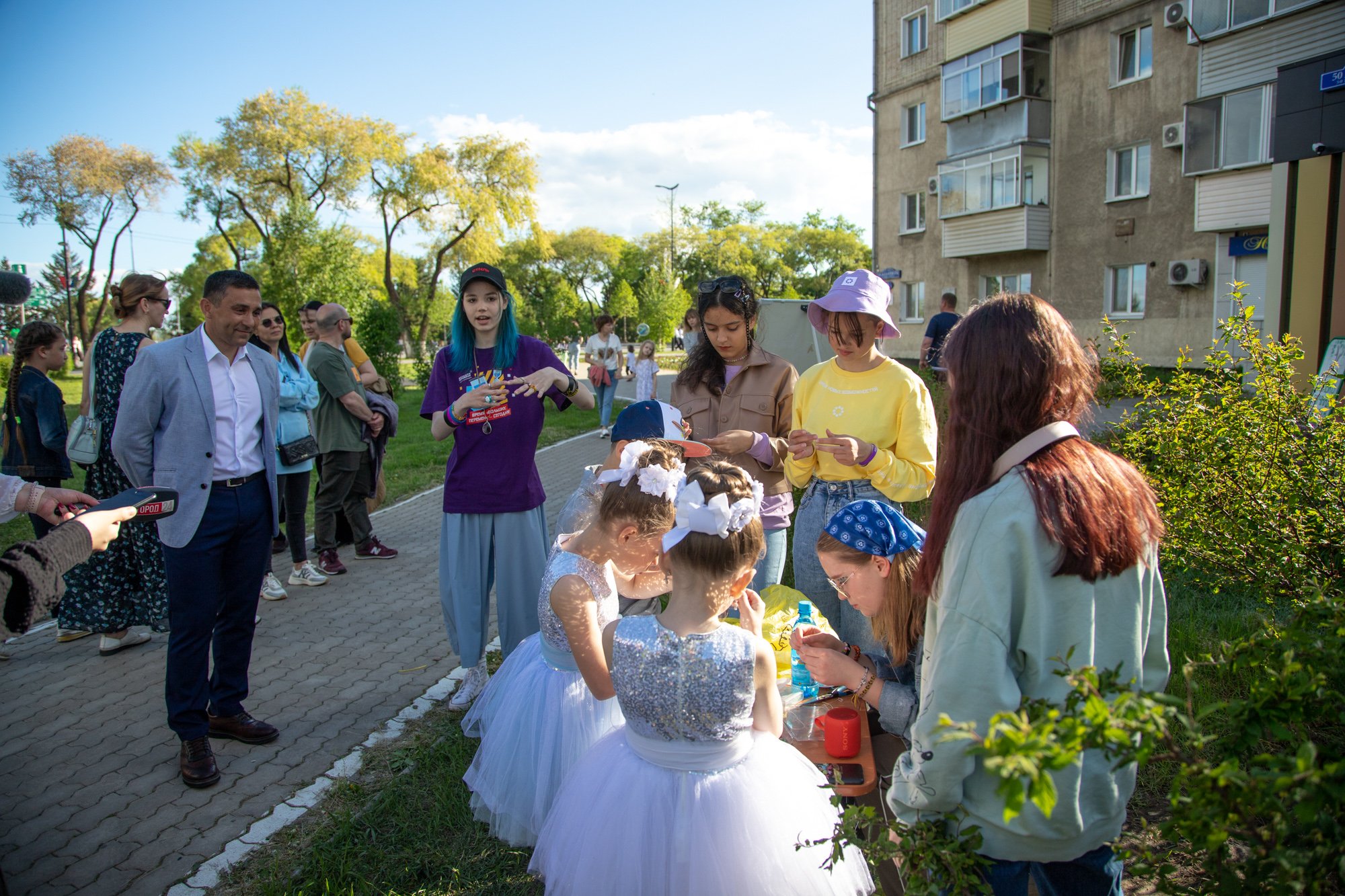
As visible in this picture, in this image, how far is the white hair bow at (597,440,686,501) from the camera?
274 cm

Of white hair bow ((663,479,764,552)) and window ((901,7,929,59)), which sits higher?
window ((901,7,929,59))

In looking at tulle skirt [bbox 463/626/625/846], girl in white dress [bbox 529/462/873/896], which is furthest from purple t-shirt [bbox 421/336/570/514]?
girl in white dress [bbox 529/462/873/896]

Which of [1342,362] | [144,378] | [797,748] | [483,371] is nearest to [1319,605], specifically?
[797,748]

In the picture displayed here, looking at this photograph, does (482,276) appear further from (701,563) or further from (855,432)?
(701,563)

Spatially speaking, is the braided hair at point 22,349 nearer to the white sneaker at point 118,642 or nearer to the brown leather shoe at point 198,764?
the white sneaker at point 118,642

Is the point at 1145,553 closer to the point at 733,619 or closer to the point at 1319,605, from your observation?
the point at 1319,605

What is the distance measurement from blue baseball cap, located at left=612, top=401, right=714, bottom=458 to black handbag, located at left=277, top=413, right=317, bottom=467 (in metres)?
3.35

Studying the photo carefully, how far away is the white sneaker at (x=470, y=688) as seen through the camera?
4320 millimetres

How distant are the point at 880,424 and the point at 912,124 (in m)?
28.1

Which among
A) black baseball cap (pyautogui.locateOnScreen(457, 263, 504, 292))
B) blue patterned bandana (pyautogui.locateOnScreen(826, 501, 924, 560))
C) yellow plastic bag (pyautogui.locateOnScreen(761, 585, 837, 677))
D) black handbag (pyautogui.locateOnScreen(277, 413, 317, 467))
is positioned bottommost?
yellow plastic bag (pyautogui.locateOnScreen(761, 585, 837, 677))

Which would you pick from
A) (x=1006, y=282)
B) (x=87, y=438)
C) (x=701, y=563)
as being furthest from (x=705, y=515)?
(x=1006, y=282)

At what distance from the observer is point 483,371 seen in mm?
4105

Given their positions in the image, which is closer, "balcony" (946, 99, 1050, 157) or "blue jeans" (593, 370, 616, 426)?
"blue jeans" (593, 370, 616, 426)

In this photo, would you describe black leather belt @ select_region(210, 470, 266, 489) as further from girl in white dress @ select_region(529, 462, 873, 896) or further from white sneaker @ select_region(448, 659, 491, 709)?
girl in white dress @ select_region(529, 462, 873, 896)
